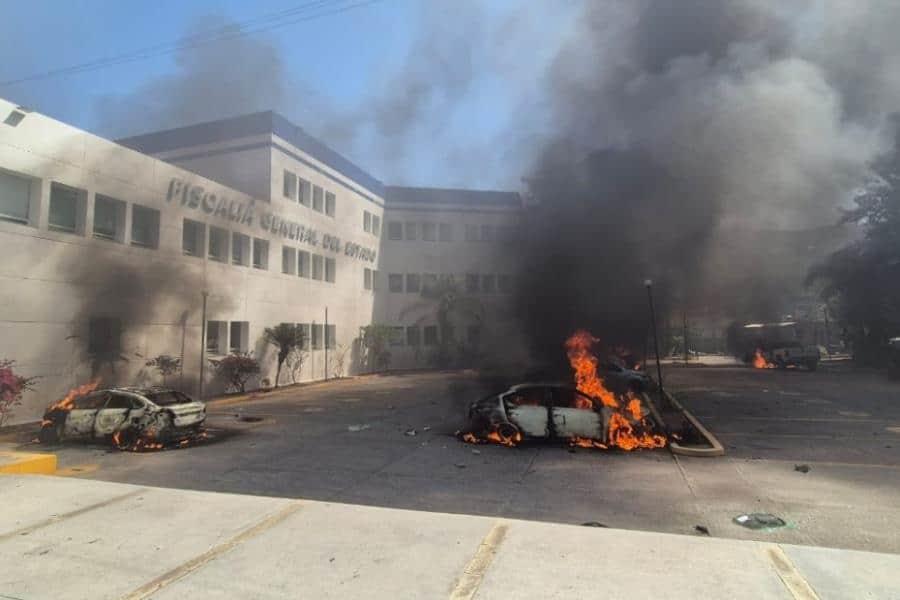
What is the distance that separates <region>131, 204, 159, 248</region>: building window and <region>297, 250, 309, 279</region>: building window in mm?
7645

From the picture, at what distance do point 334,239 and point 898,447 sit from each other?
21.7 m

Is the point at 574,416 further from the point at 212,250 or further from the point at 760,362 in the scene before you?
the point at 760,362

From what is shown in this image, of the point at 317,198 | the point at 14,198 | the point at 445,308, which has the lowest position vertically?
the point at 445,308

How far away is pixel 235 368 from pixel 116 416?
8169 mm

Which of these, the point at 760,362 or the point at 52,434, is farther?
the point at 760,362

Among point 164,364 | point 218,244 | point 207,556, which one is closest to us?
point 207,556

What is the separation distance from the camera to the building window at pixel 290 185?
22250 millimetres

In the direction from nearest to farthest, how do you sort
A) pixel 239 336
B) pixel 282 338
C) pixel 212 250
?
pixel 212 250
pixel 239 336
pixel 282 338

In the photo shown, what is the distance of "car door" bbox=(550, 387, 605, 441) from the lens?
361 inches

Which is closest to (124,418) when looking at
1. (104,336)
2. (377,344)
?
(104,336)

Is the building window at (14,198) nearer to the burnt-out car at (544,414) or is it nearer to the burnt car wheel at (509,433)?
the burnt-out car at (544,414)

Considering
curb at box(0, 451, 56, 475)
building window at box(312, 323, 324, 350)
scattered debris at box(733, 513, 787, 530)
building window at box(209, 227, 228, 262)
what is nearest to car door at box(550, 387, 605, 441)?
scattered debris at box(733, 513, 787, 530)

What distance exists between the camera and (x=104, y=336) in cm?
1362

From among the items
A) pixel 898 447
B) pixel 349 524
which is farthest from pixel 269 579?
pixel 898 447
